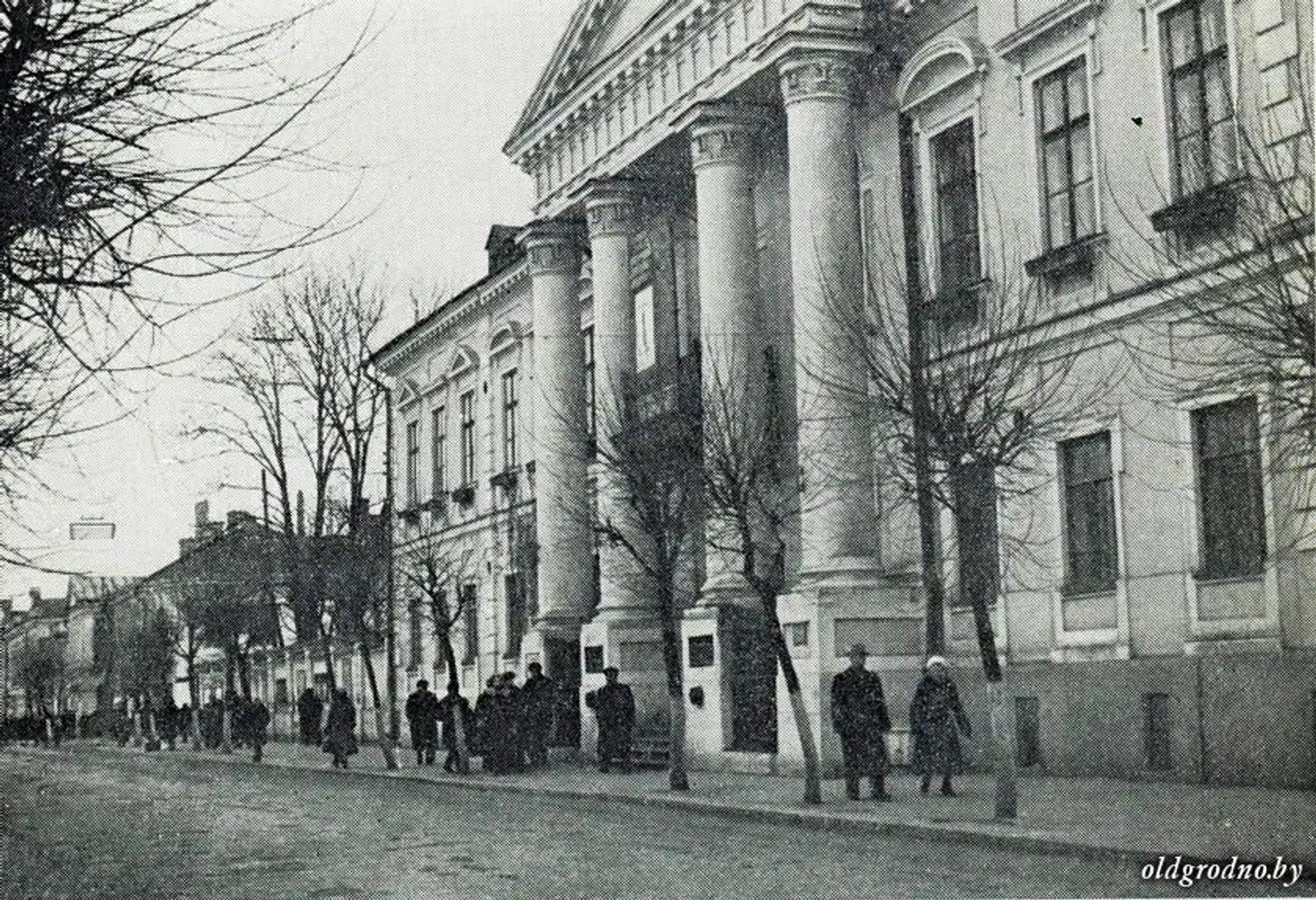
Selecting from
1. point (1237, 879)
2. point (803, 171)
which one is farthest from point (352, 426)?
point (1237, 879)

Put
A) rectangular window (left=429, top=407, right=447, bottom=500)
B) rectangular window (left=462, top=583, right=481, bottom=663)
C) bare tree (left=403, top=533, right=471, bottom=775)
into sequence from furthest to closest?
rectangular window (left=429, top=407, right=447, bottom=500)
rectangular window (left=462, top=583, right=481, bottom=663)
bare tree (left=403, top=533, right=471, bottom=775)

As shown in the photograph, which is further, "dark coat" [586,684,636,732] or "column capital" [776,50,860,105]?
"dark coat" [586,684,636,732]

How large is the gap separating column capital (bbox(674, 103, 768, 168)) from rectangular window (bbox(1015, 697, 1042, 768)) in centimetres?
991

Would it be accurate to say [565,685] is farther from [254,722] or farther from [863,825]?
[863,825]

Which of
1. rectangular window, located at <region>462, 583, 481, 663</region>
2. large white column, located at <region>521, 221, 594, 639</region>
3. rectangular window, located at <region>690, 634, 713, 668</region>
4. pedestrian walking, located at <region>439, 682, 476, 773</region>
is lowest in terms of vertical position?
pedestrian walking, located at <region>439, 682, 476, 773</region>

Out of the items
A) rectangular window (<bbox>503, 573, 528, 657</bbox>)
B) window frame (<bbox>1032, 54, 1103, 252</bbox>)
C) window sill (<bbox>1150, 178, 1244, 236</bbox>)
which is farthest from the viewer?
rectangular window (<bbox>503, 573, 528, 657</bbox>)

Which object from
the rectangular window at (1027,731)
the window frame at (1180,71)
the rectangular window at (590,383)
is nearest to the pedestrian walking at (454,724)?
the rectangular window at (590,383)

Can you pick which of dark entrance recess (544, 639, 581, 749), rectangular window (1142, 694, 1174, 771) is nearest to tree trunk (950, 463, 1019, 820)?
rectangular window (1142, 694, 1174, 771)

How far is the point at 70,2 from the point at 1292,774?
13.0 metres

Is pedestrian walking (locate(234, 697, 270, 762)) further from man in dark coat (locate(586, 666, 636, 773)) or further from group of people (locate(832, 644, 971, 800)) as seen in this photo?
group of people (locate(832, 644, 971, 800))

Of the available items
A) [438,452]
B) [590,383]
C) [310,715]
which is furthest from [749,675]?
[438,452]

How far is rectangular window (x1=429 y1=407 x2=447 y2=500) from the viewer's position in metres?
45.7

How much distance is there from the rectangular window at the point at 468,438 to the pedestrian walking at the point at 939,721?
25681 mm

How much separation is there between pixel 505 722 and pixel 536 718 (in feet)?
2.86
